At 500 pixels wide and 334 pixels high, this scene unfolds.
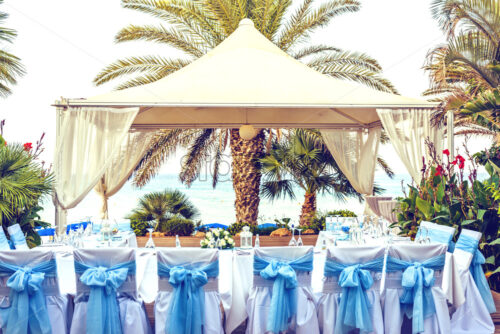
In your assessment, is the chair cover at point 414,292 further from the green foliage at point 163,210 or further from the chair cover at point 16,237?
the green foliage at point 163,210

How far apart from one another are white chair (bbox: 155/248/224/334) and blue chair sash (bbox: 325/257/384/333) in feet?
2.87

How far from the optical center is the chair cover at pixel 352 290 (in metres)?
3.82

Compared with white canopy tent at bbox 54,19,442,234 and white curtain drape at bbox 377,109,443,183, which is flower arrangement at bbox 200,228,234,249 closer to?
white canopy tent at bbox 54,19,442,234

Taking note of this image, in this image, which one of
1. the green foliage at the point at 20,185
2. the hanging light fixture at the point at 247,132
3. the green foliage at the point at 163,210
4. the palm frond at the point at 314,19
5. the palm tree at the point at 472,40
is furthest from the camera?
the palm frond at the point at 314,19

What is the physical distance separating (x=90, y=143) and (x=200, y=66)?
207 centimetres

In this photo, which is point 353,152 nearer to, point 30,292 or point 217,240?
point 217,240

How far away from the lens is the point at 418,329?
A: 153 inches

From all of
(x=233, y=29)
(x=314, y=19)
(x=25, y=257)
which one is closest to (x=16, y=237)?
(x=25, y=257)

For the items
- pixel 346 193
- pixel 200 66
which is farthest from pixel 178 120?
pixel 346 193

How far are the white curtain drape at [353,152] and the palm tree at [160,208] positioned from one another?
11.0 ft

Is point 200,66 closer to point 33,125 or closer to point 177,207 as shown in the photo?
point 177,207

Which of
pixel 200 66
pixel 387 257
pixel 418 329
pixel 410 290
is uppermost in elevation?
pixel 200 66

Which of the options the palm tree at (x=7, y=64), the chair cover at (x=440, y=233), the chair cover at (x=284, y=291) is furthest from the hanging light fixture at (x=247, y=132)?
the palm tree at (x=7, y=64)

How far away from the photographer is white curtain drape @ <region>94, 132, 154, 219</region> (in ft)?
26.7
